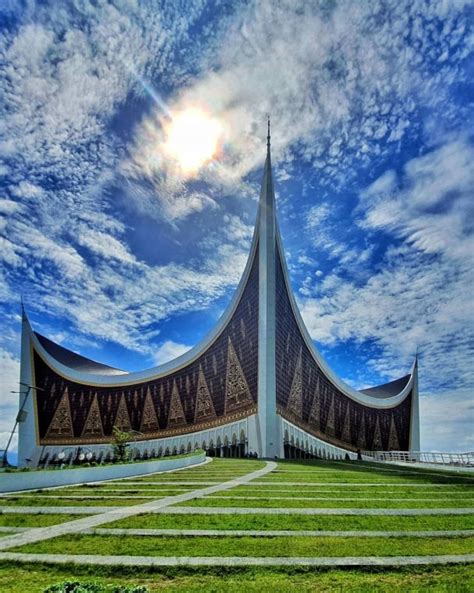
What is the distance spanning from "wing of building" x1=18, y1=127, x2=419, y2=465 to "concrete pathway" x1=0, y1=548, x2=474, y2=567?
18.9 meters

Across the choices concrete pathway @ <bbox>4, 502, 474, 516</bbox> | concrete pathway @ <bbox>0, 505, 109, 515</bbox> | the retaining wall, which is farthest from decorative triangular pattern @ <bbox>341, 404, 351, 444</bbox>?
concrete pathway @ <bbox>0, 505, 109, 515</bbox>

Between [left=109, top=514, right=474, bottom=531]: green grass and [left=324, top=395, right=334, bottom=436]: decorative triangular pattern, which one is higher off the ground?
[left=324, top=395, right=334, bottom=436]: decorative triangular pattern

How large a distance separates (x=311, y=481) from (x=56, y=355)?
37.9 m

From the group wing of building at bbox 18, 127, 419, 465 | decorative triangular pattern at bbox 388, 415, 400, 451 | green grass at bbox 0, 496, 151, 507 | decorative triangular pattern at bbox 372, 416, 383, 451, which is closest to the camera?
green grass at bbox 0, 496, 151, 507

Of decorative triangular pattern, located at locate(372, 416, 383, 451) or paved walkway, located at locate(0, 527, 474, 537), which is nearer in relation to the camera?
paved walkway, located at locate(0, 527, 474, 537)

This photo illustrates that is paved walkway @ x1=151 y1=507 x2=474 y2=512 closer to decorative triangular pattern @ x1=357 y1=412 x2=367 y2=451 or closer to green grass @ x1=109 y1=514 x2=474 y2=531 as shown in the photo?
green grass @ x1=109 y1=514 x2=474 y2=531

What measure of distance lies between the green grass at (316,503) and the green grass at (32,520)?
1495mm

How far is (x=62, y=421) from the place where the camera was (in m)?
37.2

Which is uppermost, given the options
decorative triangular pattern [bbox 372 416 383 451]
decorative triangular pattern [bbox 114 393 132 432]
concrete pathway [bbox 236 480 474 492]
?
decorative triangular pattern [bbox 114 393 132 432]

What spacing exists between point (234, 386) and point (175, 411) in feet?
26.9

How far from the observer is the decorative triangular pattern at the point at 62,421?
37.0 meters

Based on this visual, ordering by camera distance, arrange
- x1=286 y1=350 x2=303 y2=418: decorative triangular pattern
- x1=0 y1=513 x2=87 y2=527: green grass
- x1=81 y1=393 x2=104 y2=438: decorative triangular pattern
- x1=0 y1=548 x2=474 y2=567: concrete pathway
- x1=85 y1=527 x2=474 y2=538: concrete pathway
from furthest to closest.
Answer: x1=81 y1=393 x2=104 y2=438: decorative triangular pattern, x1=286 y1=350 x2=303 y2=418: decorative triangular pattern, x1=0 y1=513 x2=87 y2=527: green grass, x1=85 y1=527 x2=474 y2=538: concrete pathway, x1=0 y1=548 x2=474 y2=567: concrete pathway

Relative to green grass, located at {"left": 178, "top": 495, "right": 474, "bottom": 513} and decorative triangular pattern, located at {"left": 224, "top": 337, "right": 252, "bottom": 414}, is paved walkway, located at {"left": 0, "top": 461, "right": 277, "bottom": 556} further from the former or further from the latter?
decorative triangular pattern, located at {"left": 224, "top": 337, "right": 252, "bottom": 414}

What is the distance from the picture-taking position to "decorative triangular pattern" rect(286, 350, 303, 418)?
25.5 meters
